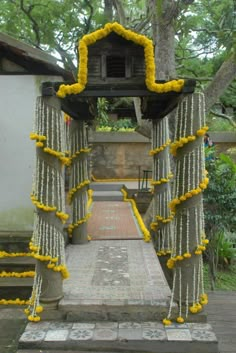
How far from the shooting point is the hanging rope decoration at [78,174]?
704cm

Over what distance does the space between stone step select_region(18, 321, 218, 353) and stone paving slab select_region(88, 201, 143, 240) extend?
11.0ft

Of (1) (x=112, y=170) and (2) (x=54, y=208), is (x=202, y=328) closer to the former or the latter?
(2) (x=54, y=208)

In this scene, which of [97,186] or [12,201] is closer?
[12,201]

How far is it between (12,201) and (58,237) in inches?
82.2

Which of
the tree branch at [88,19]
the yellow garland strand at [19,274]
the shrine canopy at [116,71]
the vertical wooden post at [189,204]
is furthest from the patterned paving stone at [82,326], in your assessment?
the tree branch at [88,19]

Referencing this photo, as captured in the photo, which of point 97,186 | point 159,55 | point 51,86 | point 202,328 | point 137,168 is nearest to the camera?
point 202,328

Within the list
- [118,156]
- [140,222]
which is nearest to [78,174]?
[140,222]

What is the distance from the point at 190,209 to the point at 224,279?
4662 millimetres

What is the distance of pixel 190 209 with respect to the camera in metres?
4.56

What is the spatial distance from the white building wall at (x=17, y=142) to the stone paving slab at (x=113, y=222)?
1758 millimetres

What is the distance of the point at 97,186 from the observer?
13953 mm

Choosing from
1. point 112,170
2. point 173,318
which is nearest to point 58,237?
point 173,318

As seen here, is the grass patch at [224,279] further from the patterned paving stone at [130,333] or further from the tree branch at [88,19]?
the tree branch at [88,19]

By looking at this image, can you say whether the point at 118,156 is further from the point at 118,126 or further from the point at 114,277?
the point at 114,277
